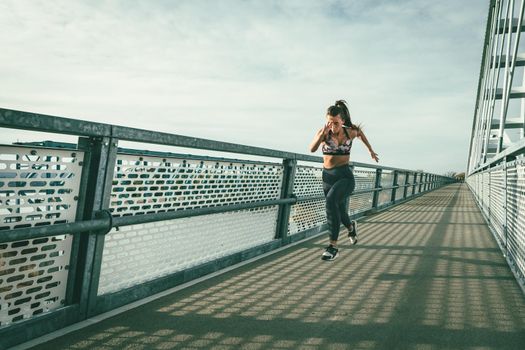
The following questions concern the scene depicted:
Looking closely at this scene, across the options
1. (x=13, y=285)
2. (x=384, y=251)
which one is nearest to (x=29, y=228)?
(x=13, y=285)

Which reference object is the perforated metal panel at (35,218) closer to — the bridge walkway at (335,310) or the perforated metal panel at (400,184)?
the bridge walkway at (335,310)

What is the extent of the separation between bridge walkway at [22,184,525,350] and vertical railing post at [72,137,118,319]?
22cm

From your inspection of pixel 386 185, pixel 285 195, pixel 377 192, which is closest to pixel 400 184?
pixel 386 185

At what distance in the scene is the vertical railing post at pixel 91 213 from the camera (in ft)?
8.41

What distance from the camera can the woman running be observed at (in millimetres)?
4570

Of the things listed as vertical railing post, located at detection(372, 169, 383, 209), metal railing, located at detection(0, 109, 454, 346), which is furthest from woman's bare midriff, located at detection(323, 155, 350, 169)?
vertical railing post, located at detection(372, 169, 383, 209)

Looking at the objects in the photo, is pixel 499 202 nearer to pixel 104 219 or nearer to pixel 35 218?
pixel 104 219

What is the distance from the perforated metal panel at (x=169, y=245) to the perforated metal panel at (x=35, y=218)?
15.0 inches

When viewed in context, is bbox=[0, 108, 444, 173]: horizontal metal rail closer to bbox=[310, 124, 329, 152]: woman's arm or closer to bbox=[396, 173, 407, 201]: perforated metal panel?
bbox=[310, 124, 329, 152]: woman's arm

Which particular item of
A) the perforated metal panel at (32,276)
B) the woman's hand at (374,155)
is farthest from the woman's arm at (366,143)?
the perforated metal panel at (32,276)

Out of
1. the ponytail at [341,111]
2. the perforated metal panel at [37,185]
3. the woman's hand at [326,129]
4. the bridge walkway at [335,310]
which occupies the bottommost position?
the bridge walkway at [335,310]

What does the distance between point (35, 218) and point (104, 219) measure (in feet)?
1.38

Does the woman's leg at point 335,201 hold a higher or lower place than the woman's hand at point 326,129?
lower

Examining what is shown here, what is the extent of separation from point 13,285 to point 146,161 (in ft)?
3.90
